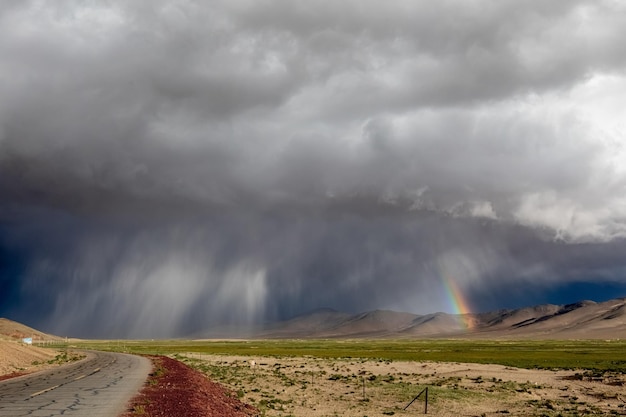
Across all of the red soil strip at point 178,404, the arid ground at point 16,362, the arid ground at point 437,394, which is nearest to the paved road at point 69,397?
the red soil strip at point 178,404

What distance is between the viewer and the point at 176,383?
118 ft

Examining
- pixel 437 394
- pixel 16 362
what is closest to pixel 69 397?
pixel 437 394

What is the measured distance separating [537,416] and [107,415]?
29.3 metres

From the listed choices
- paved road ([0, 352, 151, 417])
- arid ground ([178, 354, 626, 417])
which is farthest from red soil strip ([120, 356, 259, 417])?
arid ground ([178, 354, 626, 417])

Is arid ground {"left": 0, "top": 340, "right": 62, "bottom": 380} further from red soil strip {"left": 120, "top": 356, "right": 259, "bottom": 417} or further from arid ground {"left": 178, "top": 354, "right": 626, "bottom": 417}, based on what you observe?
red soil strip {"left": 120, "top": 356, "right": 259, "bottom": 417}

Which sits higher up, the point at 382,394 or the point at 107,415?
the point at 107,415

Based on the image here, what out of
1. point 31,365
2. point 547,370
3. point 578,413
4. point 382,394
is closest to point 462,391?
point 382,394

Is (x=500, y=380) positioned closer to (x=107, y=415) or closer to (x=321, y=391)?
(x=321, y=391)

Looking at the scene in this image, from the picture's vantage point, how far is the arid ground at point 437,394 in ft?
124

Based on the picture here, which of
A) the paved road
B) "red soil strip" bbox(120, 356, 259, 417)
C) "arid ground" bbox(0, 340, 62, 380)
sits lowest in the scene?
"red soil strip" bbox(120, 356, 259, 417)

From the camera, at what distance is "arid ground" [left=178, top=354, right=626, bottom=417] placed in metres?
37.8

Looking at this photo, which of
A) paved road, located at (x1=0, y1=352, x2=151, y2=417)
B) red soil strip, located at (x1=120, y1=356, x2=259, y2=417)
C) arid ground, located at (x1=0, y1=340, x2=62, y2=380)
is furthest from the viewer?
arid ground, located at (x1=0, y1=340, x2=62, y2=380)

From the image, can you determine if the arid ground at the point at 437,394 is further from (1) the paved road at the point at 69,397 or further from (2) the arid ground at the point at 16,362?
(2) the arid ground at the point at 16,362

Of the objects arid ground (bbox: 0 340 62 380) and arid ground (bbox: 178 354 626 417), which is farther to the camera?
arid ground (bbox: 0 340 62 380)
